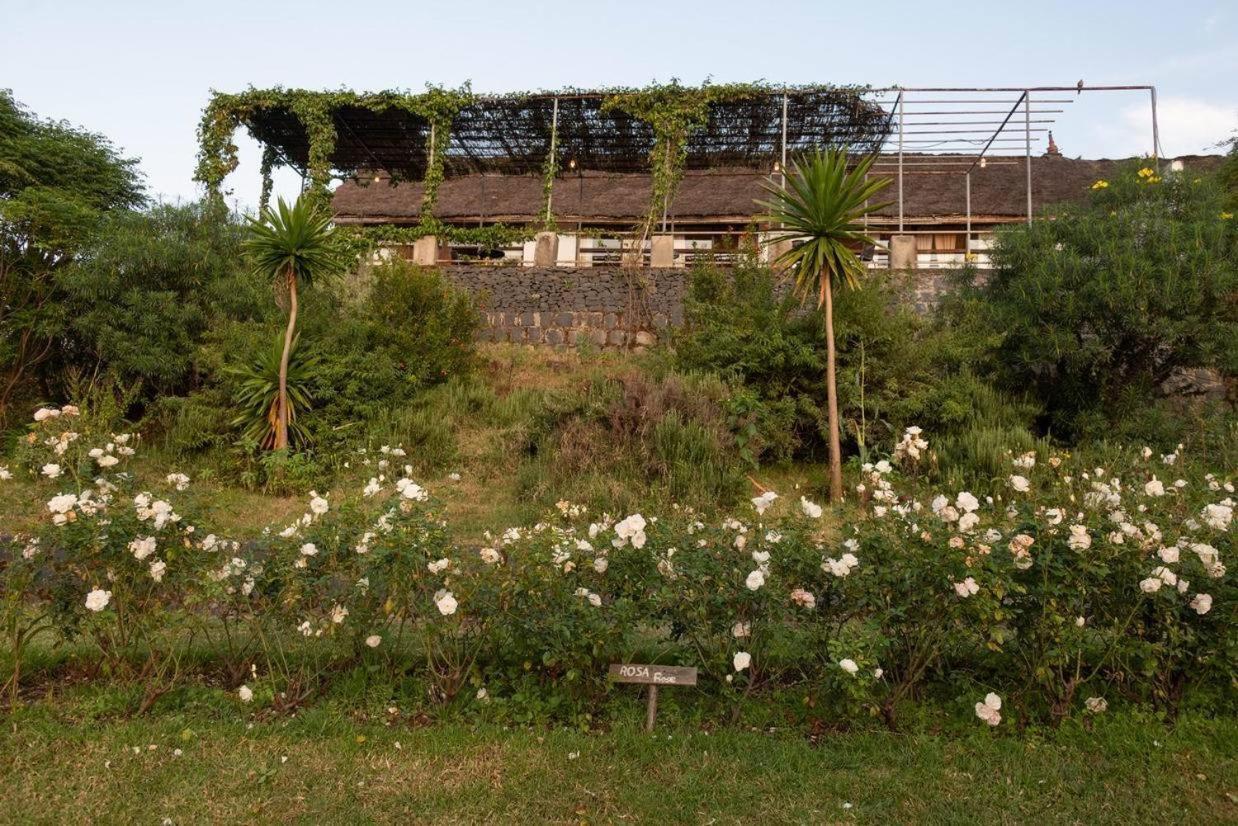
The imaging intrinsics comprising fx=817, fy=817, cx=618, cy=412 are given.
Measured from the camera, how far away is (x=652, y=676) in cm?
349

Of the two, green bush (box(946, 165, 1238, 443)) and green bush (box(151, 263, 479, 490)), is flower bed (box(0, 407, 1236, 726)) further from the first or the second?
green bush (box(946, 165, 1238, 443))

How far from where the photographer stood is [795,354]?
1013 cm

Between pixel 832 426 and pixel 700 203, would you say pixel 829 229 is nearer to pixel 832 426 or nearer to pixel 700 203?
pixel 832 426

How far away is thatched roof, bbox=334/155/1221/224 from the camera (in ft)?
62.6

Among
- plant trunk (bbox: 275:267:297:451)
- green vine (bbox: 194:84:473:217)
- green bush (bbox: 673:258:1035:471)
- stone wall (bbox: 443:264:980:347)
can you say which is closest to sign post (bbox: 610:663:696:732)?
green bush (bbox: 673:258:1035:471)

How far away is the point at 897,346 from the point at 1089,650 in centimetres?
721

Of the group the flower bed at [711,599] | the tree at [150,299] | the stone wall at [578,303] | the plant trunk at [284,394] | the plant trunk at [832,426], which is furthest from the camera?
the stone wall at [578,303]

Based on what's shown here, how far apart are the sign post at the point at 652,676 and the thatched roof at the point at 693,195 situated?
1587 cm

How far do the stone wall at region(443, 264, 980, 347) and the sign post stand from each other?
10.8 meters

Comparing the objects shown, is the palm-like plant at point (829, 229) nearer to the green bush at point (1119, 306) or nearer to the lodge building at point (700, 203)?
the green bush at point (1119, 306)

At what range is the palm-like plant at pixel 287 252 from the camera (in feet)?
32.5

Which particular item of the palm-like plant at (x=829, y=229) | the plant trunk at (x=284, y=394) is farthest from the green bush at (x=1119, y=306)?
the plant trunk at (x=284, y=394)

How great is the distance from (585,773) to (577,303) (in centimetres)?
1211


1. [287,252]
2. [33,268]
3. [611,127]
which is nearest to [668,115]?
[611,127]
